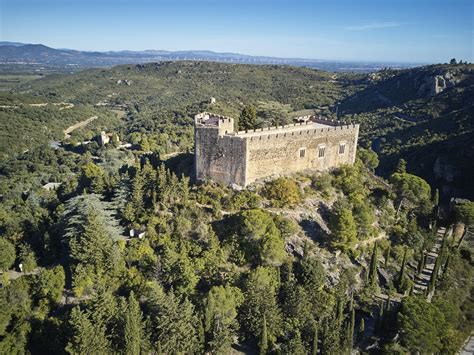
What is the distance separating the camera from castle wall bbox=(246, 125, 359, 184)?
33938 mm

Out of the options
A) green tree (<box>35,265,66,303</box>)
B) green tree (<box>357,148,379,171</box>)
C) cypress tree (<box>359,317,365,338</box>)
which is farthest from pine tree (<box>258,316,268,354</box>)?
green tree (<box>357,148,379,171</box>)

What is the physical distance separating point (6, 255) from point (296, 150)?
27.8 m

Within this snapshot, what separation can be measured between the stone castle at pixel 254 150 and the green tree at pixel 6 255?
702 inches

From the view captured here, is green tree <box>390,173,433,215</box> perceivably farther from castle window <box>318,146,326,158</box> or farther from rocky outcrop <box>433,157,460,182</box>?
rocky outcrop <box>433,157,460,182</box>

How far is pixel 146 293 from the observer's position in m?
27.6

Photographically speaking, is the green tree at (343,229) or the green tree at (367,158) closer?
the green tree at (343,229)

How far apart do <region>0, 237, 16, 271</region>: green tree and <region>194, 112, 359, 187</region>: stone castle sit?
1783cm

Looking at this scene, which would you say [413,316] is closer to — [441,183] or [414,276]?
[414,276]

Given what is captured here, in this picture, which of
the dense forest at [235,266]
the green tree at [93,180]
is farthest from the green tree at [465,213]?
the green tree at [93,180]

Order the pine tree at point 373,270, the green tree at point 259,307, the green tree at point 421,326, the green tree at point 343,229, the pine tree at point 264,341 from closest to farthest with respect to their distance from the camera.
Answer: the pine tree at point 264,341
the green tree at point 421,326
the green tree at point 259,307
the pine tree at point 373,270
the green tree at point 343,229

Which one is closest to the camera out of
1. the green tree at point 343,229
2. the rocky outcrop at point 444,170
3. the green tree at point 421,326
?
the green tree at point 421,326

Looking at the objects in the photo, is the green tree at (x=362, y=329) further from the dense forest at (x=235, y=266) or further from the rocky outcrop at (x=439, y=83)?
the rocky outcrop at (x=439, y=83)

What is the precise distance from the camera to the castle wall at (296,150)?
33.9 metres

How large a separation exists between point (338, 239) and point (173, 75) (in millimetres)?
149337
